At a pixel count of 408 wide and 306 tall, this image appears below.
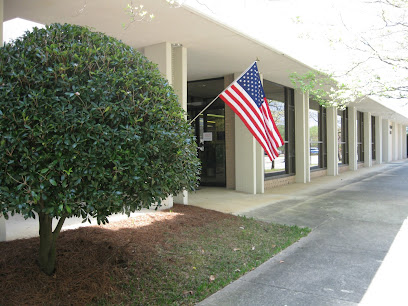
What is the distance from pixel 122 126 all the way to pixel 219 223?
4.33m

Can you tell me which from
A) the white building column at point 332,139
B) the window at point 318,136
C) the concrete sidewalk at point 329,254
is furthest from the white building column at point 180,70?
the white building column at point 332,139

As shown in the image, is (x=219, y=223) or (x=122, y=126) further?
(x=219, y=223)

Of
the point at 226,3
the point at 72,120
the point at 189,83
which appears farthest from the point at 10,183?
the point at 189,83

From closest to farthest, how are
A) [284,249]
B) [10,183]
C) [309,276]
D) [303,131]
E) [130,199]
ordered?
[10,183]
[130,199]
[309,276]
[284,249]
[303,131]

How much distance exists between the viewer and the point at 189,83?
1212 centimetres

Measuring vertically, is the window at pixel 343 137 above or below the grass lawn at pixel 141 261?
above

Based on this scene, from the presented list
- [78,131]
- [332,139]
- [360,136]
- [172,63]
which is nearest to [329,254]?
[78,131]

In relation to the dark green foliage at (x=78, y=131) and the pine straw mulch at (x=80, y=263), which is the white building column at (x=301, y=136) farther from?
the dark green foliage at (x=78, y=131)

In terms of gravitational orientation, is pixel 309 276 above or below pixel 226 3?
below

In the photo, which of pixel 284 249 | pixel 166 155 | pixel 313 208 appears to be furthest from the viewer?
pixel 313 208

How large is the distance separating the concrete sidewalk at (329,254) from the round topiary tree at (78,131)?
1728 millimetres

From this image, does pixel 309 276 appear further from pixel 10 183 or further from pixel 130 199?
pixel 10 183

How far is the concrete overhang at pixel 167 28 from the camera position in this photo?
5938 millimetres

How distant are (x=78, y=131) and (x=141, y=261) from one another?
2.30 metres
